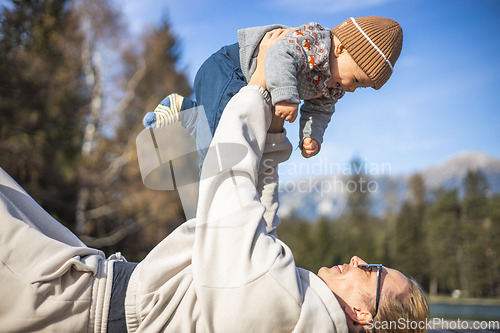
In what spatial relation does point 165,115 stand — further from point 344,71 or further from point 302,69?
point 344,71

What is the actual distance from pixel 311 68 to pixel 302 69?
48 mm

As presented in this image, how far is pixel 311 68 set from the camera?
1779 millimetres

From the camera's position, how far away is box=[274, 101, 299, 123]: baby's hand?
1.54 metres

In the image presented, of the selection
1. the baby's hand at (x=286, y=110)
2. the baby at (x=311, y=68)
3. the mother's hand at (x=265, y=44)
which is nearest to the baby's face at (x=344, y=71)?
the baby at (x=311, y=68)

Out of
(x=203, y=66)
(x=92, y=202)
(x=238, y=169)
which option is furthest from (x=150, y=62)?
(x=238, y=169)

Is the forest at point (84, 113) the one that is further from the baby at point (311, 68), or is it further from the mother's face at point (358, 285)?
the mother's face at point (358, 285)

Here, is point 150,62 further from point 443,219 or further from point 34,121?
point 443,219

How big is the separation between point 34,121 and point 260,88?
1191 centimetres

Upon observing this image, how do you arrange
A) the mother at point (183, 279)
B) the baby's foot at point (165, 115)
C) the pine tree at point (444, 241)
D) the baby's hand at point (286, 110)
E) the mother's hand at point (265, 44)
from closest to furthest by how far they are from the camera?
the mother at point (183, 279) < the baby's hand at point (286, 110) < the mother's hand at point (265, 44) < the baby's foot at point (165, 115) < the pine tree at point (444, 241)

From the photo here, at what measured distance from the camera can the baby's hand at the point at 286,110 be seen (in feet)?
5.07

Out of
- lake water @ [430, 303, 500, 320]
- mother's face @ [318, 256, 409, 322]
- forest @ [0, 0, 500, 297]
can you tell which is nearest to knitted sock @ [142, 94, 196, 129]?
mother's face @ [318, 256, 409, 322]

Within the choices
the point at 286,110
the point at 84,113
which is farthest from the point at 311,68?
the point at 84,113

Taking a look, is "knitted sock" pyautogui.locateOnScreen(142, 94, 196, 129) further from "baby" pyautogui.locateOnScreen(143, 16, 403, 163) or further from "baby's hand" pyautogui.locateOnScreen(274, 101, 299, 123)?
"baby's hand" pyautogui.locateOnScreen(274, 101, 299, 123)

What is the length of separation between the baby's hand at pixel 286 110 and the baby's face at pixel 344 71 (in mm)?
464
